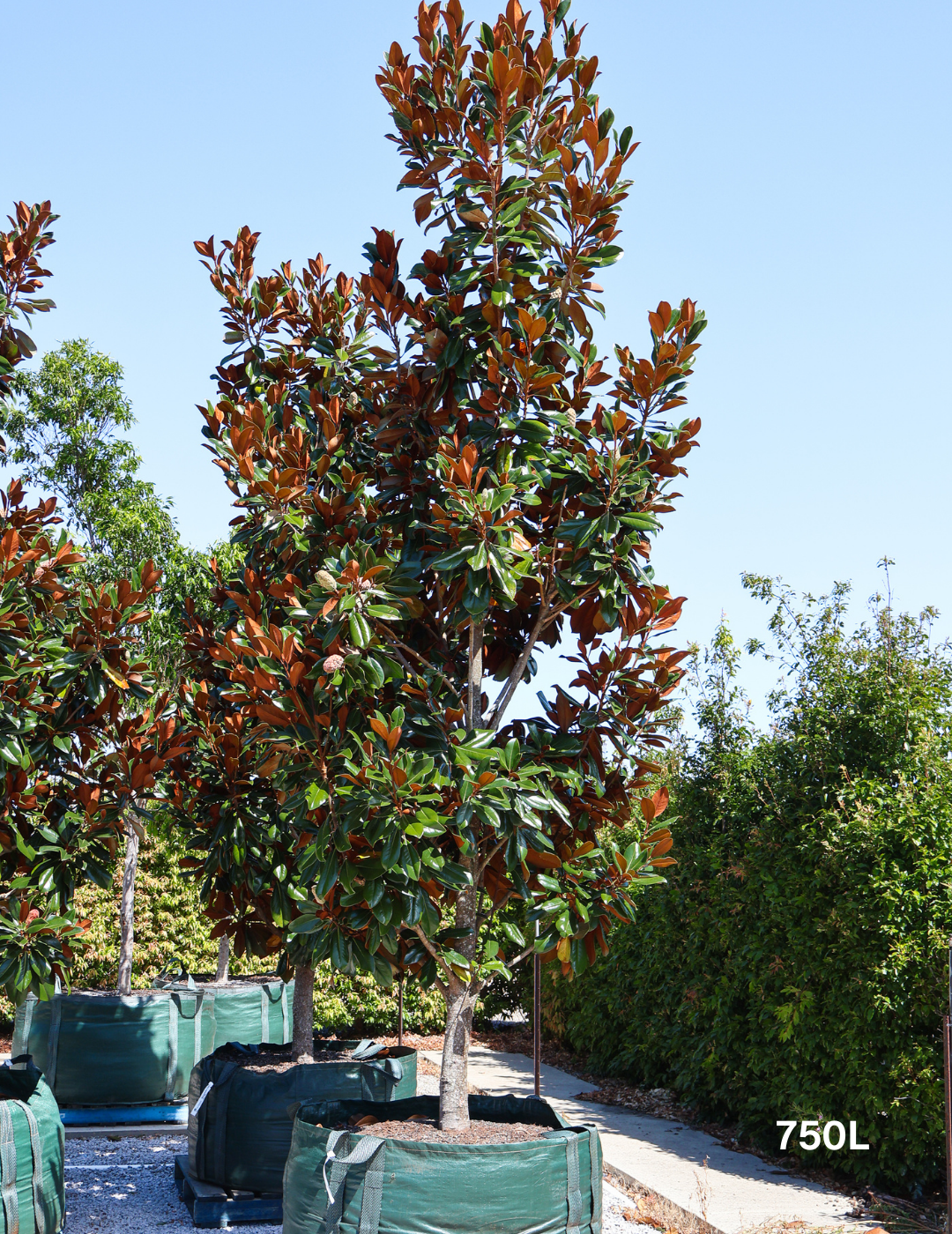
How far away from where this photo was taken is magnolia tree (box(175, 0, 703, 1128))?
3.64 metres

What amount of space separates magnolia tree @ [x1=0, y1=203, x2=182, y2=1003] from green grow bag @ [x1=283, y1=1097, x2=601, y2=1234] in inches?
63.0

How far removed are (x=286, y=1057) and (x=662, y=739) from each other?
10.0 ft

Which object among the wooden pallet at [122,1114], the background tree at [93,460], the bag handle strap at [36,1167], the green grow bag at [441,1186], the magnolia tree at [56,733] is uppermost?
the background tree at [93,460]

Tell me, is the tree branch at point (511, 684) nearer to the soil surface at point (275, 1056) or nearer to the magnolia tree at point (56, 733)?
the magnolia tree at point (56, 733)

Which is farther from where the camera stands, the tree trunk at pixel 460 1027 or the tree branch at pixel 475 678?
the tree branch at pixel 475 678

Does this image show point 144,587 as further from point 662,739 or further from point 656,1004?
point 656,1004

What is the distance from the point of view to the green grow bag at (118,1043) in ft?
23.9

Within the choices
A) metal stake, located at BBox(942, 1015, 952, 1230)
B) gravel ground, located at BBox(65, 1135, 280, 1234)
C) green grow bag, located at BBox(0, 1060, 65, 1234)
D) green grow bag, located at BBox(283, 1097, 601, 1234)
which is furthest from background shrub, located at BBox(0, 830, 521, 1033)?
green grow bag, located at BBox(283, 1097, 601, 1234)

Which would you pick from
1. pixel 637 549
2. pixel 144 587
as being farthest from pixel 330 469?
pixel 637 549

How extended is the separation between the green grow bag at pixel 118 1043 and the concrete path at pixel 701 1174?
2.58 metres

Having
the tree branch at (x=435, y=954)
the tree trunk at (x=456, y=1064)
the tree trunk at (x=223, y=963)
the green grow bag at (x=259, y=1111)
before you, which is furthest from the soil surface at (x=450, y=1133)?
the tree trunk at (x=223, y=963)

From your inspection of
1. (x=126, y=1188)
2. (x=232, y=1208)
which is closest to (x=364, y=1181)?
(x=232, y=1208)

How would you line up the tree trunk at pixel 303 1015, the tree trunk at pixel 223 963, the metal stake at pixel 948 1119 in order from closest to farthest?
the metal stake at pixel 948 1119 < the tree trunk at pixel 303 1015 < the tree trunk at pixel 223 963

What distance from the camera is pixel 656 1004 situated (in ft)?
28.2
